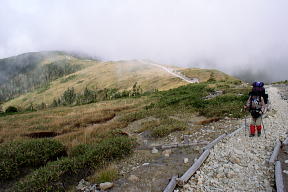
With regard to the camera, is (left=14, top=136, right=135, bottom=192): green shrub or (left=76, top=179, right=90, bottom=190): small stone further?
(left=76, top=179, right=90, bottom=190): small stone

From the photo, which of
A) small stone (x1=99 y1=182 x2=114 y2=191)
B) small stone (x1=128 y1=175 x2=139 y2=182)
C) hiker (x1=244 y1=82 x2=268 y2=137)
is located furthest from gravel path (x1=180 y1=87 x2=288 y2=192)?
small stone (x1=99 y1=182 x2=114 y2=191)

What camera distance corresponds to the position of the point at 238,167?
7.64m

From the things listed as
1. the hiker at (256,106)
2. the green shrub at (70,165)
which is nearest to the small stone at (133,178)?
the green shrub at (70,165)

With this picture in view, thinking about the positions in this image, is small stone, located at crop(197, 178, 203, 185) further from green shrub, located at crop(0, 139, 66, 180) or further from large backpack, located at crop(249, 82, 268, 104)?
green shrub, located at crop(0, 139, 66, 180)

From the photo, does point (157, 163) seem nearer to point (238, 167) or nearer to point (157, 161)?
point (157, 161)

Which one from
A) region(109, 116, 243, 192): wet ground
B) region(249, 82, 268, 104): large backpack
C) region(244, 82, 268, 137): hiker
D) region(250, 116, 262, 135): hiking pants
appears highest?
region(249, 82, 268, 104): large backpack

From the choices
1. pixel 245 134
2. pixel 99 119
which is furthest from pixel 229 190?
pixel 99 119

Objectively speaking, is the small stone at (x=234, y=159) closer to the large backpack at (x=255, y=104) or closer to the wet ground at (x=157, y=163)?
the wet ground at (x=157, y=163)

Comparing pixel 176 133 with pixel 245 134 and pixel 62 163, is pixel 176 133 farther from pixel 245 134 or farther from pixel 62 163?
pixel 62 163

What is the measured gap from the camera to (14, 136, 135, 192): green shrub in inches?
285

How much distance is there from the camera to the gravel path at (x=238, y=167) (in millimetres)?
6562

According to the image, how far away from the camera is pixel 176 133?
42.4ft

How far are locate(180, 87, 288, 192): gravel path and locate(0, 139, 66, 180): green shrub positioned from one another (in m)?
6.99

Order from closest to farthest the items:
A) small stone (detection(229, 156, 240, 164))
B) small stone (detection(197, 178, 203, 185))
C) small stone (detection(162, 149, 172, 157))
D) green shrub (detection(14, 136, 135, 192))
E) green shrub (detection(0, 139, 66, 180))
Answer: small stone (detection(197, 178, 203, 185)) → green shrub (detection(14, 136, 135, 192)) → small stone (detection(229, 156, 240, 164)) → green shrub (detection(0, 139, 66, 180)) → small stone (detection(162, 149, 172, 157))
